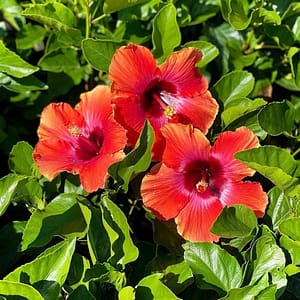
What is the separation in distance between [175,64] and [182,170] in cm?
22

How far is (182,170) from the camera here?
1494 millimetres

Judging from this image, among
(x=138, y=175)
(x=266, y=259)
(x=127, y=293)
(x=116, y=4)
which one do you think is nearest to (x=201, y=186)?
(x=138, y=175)

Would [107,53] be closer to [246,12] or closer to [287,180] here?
[246,12]

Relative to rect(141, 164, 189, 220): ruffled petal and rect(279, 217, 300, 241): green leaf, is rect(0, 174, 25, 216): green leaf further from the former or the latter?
rect(279, 217, 300, 241): green leaf

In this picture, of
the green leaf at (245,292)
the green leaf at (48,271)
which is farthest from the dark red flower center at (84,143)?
the green leaf at (245,292)

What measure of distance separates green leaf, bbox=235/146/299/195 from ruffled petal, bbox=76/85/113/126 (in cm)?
32

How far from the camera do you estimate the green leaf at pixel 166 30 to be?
1599mm

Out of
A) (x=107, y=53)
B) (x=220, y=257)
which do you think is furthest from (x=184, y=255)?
(x=107, y=53)

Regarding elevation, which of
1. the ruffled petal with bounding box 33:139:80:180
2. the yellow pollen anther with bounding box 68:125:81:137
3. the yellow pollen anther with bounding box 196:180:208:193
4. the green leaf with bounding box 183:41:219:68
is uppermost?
the green leaf with bounding box 183:41:219:68

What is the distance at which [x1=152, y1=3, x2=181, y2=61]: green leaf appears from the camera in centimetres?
160

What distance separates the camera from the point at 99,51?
1601 millimetres

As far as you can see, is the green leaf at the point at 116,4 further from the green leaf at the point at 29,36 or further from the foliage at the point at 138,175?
the green leaf at the point at 29,36

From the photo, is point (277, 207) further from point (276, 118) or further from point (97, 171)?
point (97, 171)

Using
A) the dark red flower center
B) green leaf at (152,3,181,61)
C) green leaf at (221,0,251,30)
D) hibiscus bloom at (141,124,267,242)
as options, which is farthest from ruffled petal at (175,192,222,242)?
green leaf at (221,0,251,30)
